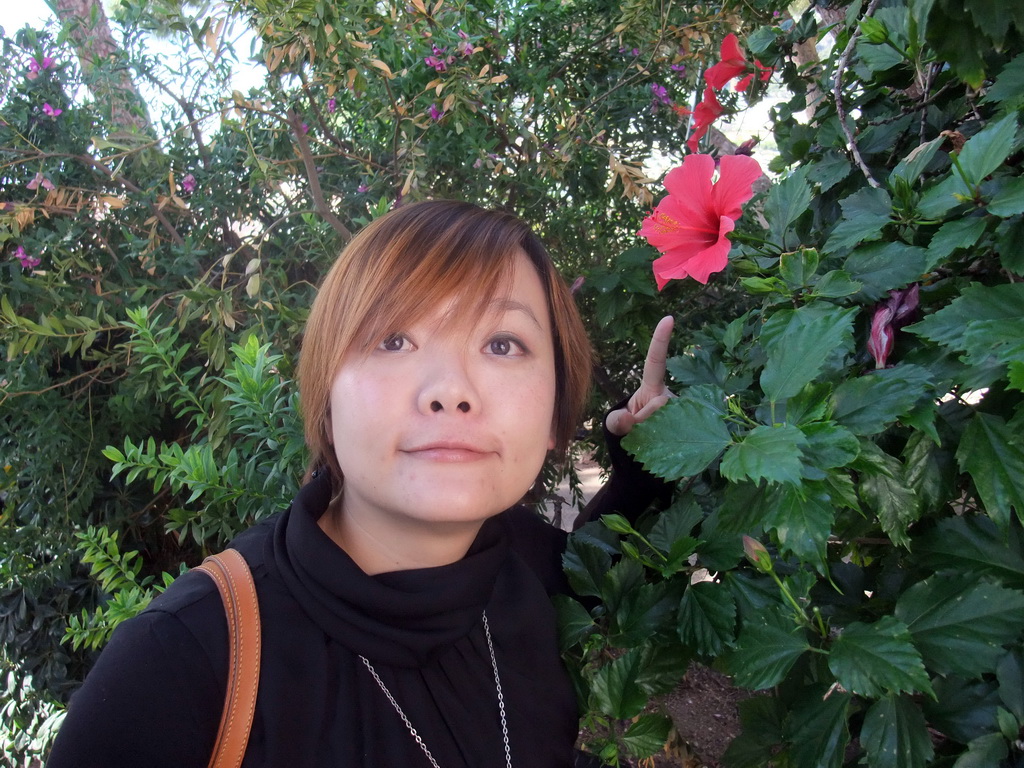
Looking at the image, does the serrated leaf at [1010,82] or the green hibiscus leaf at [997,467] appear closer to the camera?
the green hibiscus leaf at [997,467]

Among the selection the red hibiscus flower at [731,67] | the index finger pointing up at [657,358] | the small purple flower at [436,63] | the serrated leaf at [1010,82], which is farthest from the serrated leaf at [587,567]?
the small purple flower at [436,63]

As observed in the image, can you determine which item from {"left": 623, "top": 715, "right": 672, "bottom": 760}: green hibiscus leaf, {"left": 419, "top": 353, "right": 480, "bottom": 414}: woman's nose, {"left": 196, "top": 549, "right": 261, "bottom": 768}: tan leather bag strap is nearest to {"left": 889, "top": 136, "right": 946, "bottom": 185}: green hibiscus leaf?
{"left": 419, "top": 353, "right": 480, "bottom": 414}: woman's nose

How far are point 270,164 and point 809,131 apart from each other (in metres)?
1.30

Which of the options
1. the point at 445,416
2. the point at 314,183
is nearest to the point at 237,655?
the point at 445,416

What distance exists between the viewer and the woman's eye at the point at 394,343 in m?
1.06

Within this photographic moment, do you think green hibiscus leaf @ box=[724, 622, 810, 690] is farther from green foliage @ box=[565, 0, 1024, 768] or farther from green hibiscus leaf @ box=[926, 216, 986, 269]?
green hibiscus leaf @ box=[926, 216, 986, 269]

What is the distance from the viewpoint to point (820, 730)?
0.83 metres

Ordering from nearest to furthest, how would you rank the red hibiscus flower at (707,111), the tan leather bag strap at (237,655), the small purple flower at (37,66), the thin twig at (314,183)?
the tan leather bag strap at (237,655), the red hibiscus flower at (707,111), the thin twig at (314,183), the small purple flower at (37,66)

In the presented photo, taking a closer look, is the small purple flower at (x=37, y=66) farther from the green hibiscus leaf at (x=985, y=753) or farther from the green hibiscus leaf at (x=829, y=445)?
the green hibiscus leaf at (x=985, y=753)

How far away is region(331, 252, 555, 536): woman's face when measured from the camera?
0.98 metres

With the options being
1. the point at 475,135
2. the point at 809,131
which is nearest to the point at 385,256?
the point at 809,131

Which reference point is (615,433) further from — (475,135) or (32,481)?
(32,481)

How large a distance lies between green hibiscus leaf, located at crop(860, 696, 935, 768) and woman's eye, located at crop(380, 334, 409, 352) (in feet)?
2.42

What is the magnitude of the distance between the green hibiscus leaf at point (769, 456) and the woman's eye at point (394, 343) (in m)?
0.50
